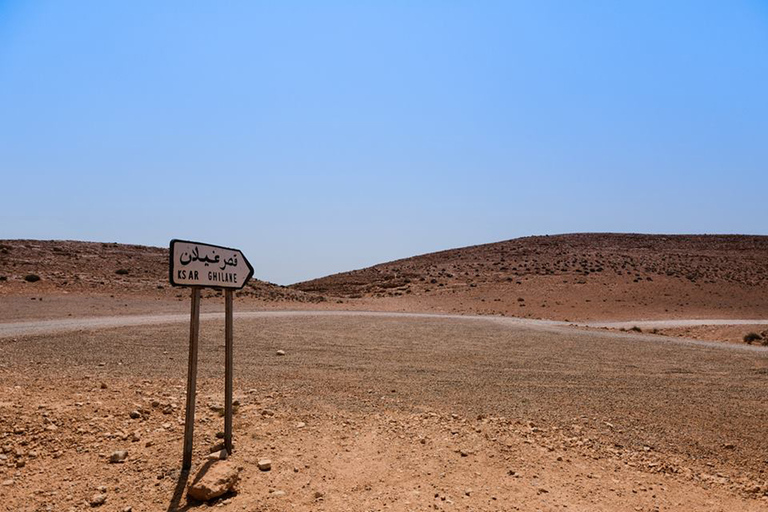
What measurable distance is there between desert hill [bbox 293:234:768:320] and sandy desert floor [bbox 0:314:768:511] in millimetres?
25247

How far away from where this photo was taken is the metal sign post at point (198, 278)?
5406 mm

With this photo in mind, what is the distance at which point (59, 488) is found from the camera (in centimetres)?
521

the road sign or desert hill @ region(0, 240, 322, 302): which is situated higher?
desert hill @ region(0, 240, 322, 302)

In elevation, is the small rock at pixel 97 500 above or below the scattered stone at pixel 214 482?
below

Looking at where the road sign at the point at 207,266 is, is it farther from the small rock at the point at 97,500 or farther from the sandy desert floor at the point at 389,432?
the small rock at the point at 97,500

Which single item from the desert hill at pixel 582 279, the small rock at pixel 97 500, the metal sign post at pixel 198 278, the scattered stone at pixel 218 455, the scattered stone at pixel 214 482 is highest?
the desert hill at pixel 582 279

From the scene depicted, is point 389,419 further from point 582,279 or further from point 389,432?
point 582,279

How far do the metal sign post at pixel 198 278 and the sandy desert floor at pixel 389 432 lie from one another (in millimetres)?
415

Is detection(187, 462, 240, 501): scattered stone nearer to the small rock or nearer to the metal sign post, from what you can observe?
the metal sign post

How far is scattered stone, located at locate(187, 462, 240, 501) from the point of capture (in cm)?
491

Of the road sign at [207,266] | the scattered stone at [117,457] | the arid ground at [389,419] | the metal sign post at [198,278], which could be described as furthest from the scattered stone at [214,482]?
the road sign at [207,266]

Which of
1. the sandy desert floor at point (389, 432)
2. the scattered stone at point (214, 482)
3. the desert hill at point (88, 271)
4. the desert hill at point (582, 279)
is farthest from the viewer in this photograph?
the desert hill at point (582, 279)

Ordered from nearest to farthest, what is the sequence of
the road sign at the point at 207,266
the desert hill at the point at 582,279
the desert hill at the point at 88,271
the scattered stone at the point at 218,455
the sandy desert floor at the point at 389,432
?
the sandy desert floor at the point at 389,432, the road sign at the point at 207,266, the scattered stone at the point at 218,455, the desert hill at the point at 88,271, the desert hill at the point at 582,279

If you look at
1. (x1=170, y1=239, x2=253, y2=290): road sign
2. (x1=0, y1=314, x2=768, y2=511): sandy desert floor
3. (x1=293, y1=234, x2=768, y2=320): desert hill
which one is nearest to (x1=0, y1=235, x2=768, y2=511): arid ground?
(x1=0, y1=314, x2=768, y2=511): sandy desert floor
